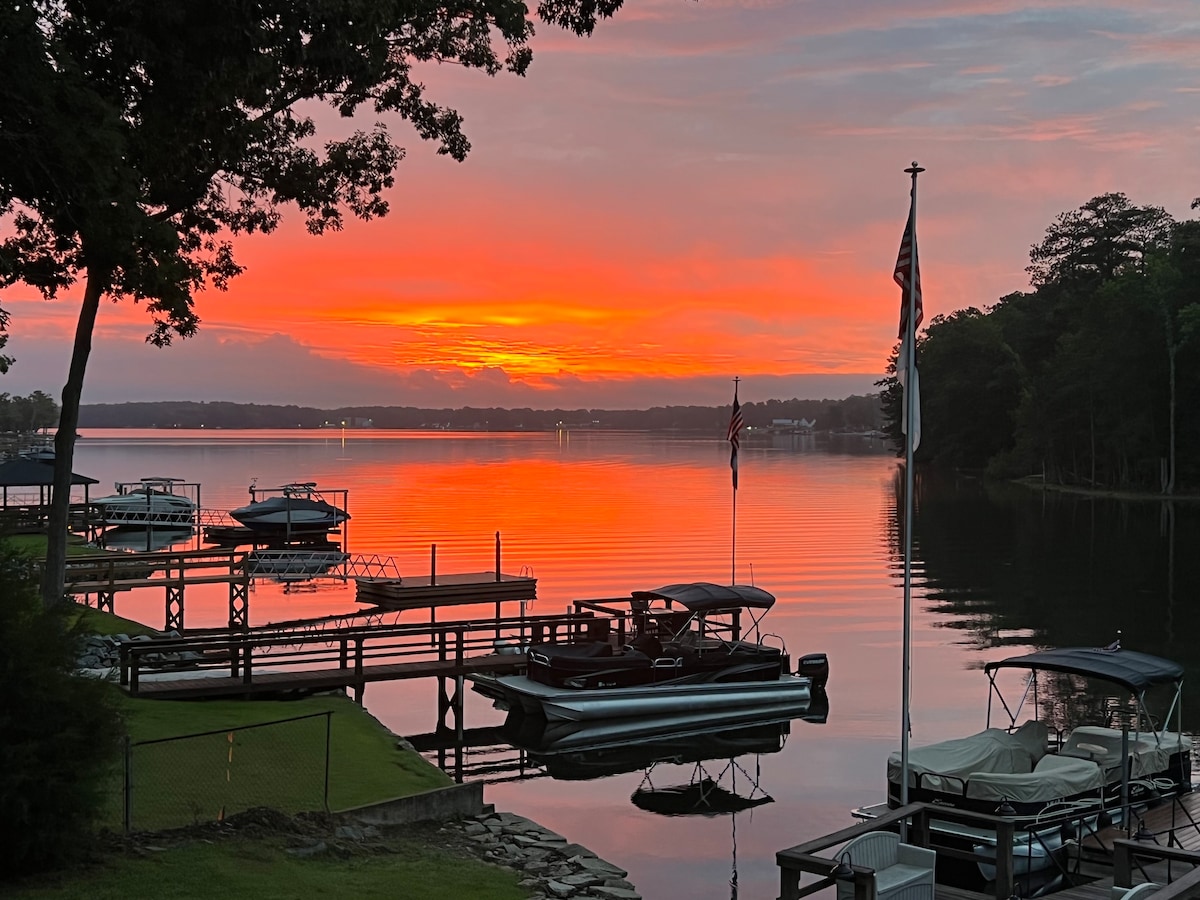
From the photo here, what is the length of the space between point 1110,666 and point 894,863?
7.08 meters

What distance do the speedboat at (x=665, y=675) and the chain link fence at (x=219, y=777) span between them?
8.81 meters

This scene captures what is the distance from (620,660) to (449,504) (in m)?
75.4

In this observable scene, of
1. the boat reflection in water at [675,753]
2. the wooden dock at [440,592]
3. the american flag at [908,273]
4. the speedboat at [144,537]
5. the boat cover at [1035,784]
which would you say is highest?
the american flag at [908,273]

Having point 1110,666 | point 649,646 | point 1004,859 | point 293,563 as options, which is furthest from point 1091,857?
point 293,563

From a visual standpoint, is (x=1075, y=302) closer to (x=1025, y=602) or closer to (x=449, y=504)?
(x=449, y=504)

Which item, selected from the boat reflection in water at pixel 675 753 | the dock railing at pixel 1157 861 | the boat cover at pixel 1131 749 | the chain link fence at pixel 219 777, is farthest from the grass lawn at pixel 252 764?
the boat cover at pixel 1131 749

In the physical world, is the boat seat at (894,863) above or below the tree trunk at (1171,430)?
below

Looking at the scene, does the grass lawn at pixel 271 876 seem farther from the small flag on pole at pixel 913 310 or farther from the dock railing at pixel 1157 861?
the small flag on pole at pixel 913 310

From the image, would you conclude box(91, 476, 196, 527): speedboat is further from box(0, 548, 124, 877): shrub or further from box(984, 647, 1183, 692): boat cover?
box(0, 548, 124, 877): shrub

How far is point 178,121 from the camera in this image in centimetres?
1570

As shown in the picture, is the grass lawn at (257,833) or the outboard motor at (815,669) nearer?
the grass lawn at (257,833)

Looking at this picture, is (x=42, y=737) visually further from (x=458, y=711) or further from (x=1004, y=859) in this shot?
(x=458, y=711)

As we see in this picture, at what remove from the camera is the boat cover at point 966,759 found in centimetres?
1780

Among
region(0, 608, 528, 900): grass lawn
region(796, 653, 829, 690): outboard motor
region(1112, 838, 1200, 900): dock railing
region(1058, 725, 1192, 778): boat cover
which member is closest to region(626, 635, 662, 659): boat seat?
region(796, 653, 829, 690): outboard motor
